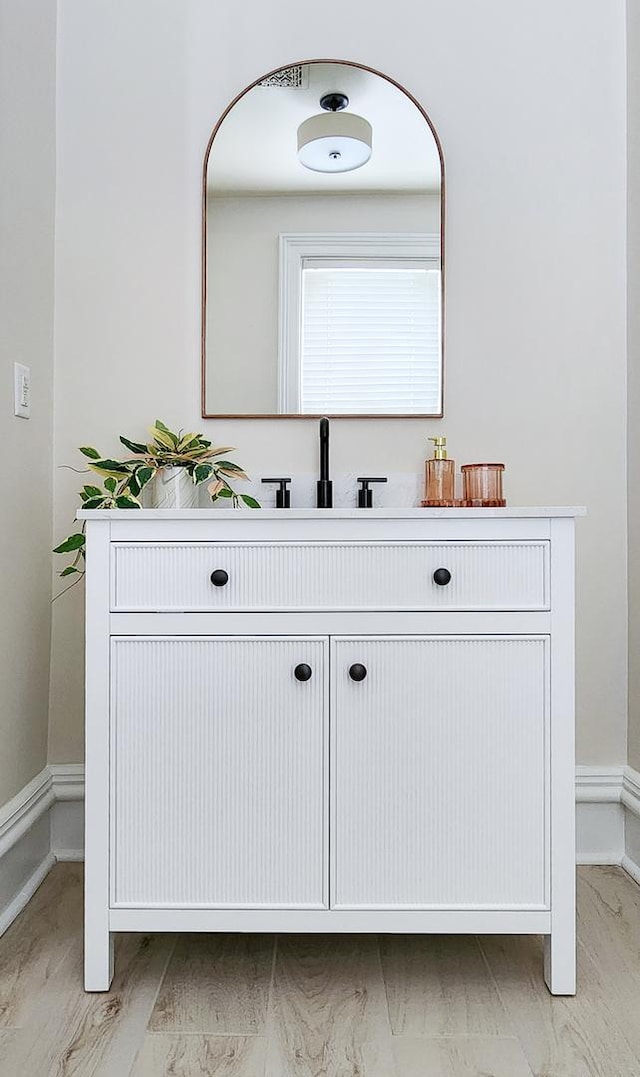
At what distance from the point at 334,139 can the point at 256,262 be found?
33 centimetres

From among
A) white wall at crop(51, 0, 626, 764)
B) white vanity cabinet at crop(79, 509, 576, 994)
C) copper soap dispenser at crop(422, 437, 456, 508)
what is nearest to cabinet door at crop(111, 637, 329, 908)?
white vanity cabinet at crop(79, 509, 576, 994)

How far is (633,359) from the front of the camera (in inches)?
80.7

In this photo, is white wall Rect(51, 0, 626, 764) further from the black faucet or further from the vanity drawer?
the vanity drawer

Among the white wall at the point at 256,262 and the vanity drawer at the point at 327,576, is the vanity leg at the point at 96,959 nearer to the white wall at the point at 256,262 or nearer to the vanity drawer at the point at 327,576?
the vanity drawer at the point at 327,576

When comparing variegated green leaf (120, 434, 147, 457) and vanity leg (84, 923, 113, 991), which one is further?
variegated green leaf (120, 434, 147, 457)

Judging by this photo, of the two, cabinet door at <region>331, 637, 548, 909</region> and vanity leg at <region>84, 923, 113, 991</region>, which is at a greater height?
cabinet door at <region>331, 637, 548, 909</region>

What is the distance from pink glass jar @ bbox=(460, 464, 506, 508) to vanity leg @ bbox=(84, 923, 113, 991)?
1.06 metres

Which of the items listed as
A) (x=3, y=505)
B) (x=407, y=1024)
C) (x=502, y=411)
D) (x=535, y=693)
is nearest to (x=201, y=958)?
(x=407, y=1024)

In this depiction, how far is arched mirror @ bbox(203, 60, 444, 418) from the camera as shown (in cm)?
204

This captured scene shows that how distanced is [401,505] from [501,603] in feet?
2.00

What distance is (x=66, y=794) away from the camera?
2078 mm

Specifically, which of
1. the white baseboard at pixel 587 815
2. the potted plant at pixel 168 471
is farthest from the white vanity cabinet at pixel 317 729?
the white baseboard at pixel 587 815

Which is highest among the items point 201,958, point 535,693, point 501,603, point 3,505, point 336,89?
point 336,89

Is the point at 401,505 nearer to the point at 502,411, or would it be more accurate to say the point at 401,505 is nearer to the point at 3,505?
the point at 502,411
